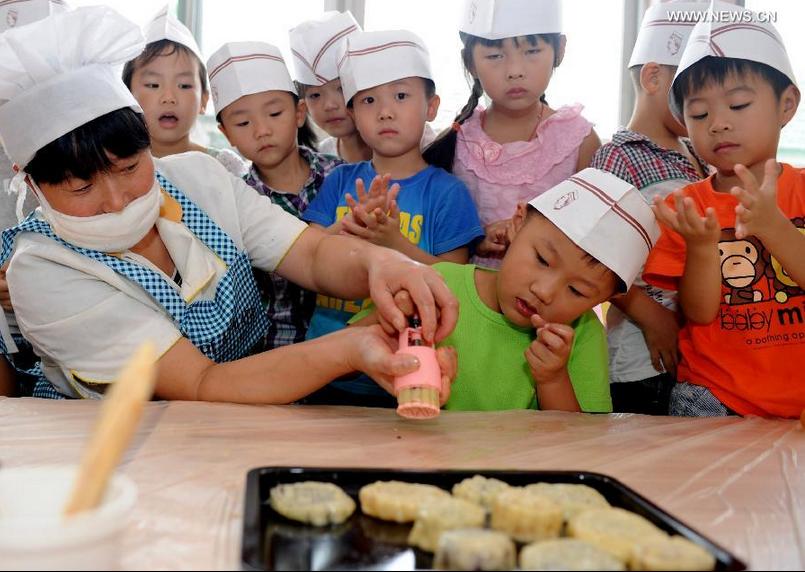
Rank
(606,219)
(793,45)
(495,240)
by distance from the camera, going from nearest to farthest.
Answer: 1. (606,219)
2. (495,240)
3. (793,45)

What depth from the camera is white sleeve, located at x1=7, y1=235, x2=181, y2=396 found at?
1403 millimetres

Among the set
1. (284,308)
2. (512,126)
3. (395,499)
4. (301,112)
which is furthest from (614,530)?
(301,112)

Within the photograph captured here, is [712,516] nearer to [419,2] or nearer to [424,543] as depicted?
[424,543]

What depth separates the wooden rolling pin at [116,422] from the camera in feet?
1.76

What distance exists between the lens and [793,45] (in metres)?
3.78

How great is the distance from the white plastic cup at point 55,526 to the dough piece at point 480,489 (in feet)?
1.13

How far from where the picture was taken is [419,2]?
4.06 meters

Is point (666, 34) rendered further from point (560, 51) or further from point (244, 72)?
point (244, 72)

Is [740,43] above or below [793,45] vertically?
below

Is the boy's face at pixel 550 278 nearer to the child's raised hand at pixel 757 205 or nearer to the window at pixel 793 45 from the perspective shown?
the child's raised hand at pixel 757 205

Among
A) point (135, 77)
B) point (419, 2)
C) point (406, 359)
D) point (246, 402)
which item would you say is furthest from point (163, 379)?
point (419, 2)

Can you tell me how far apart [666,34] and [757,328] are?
3.23 ft

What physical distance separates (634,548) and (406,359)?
496 mm

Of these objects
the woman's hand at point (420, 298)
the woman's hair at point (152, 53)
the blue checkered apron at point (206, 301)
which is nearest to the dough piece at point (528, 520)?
the woman's hand at point (420, 298)
